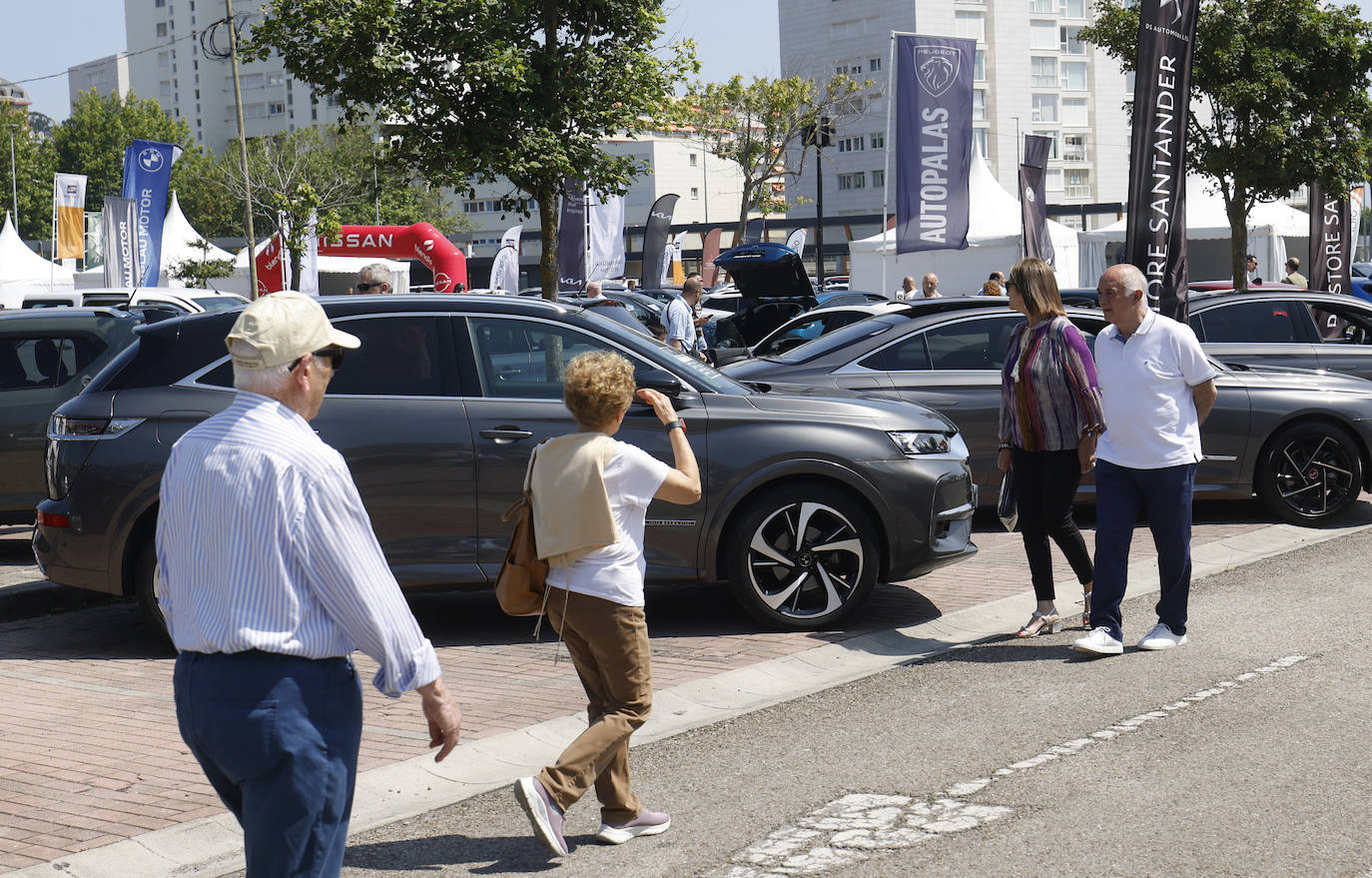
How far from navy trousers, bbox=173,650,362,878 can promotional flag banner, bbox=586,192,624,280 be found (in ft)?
82.2

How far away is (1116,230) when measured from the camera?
39.2 m

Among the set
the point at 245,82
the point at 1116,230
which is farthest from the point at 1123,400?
the point at 245,82

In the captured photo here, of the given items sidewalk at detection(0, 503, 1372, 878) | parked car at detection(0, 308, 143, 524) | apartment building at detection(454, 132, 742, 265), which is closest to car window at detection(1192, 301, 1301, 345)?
sidewalk at detection(0, 503, 1372, 878)

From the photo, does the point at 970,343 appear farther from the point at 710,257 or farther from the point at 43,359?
the point at 710,257

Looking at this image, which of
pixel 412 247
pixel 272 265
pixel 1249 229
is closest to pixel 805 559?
pixel 412 247

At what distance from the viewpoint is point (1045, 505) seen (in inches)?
286

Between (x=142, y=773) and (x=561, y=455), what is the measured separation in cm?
221

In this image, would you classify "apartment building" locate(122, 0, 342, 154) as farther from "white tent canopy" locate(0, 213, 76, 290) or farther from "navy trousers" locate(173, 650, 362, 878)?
"navy trousers" locate(173, 650, 362, 878)

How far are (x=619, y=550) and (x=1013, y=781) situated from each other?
164cm

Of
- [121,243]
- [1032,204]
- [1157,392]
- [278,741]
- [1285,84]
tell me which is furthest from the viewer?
[121,243]

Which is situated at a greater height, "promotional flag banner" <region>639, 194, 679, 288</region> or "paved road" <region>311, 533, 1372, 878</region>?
"promotional flag banner" <region>639, 194, 679, 288</region>

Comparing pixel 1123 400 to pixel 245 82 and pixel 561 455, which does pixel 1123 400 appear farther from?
pixel 245 82

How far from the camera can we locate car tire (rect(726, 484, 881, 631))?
24.6ft

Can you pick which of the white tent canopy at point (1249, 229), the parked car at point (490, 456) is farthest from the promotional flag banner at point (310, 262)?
the parked car at point (490, 456)
